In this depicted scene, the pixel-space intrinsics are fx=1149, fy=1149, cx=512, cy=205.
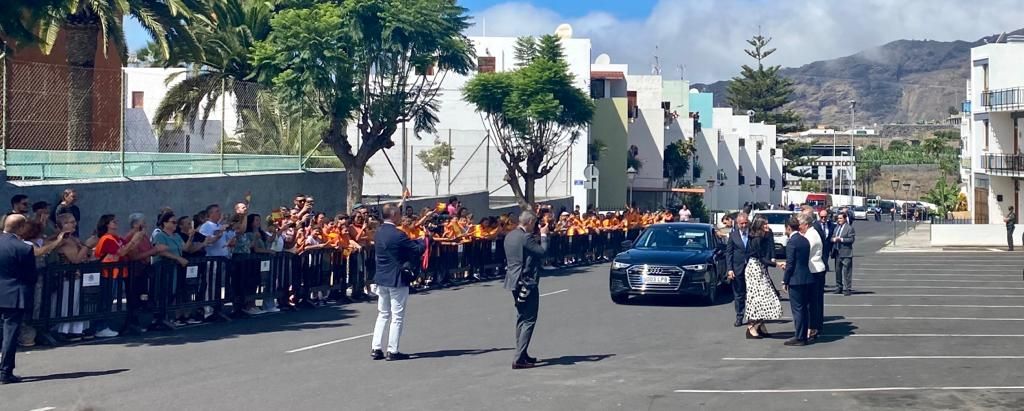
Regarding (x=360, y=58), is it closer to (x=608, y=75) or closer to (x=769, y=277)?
(x=769, y=277)

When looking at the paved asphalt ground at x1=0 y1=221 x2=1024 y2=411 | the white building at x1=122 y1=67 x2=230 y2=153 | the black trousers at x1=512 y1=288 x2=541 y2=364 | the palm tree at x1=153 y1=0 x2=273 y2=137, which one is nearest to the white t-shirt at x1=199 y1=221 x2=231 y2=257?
the paved asphalt ground at x1=0 y1=221 x2=1024 y2=411

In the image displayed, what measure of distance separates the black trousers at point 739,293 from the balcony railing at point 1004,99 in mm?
40874

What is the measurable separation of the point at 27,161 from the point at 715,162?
75.0 meters

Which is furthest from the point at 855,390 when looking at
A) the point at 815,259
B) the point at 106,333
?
the point at 106,333

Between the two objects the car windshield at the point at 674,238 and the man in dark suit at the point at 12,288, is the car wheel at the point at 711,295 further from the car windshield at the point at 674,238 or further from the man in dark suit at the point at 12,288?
the man in dark suit at the point at 12,288

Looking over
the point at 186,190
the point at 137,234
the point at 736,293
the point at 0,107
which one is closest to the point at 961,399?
the point at 736,293

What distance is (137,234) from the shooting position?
50.2 ft

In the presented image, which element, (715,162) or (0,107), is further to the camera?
(715,162)

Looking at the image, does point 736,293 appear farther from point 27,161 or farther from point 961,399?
point 27,161

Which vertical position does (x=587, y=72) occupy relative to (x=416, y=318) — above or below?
above

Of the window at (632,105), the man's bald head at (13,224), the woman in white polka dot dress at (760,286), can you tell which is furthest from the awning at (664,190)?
the man's bald head at (13,224)

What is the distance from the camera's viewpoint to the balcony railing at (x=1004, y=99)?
5269 centimetres

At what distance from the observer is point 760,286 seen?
15.5 m

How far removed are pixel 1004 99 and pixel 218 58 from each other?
122ft
